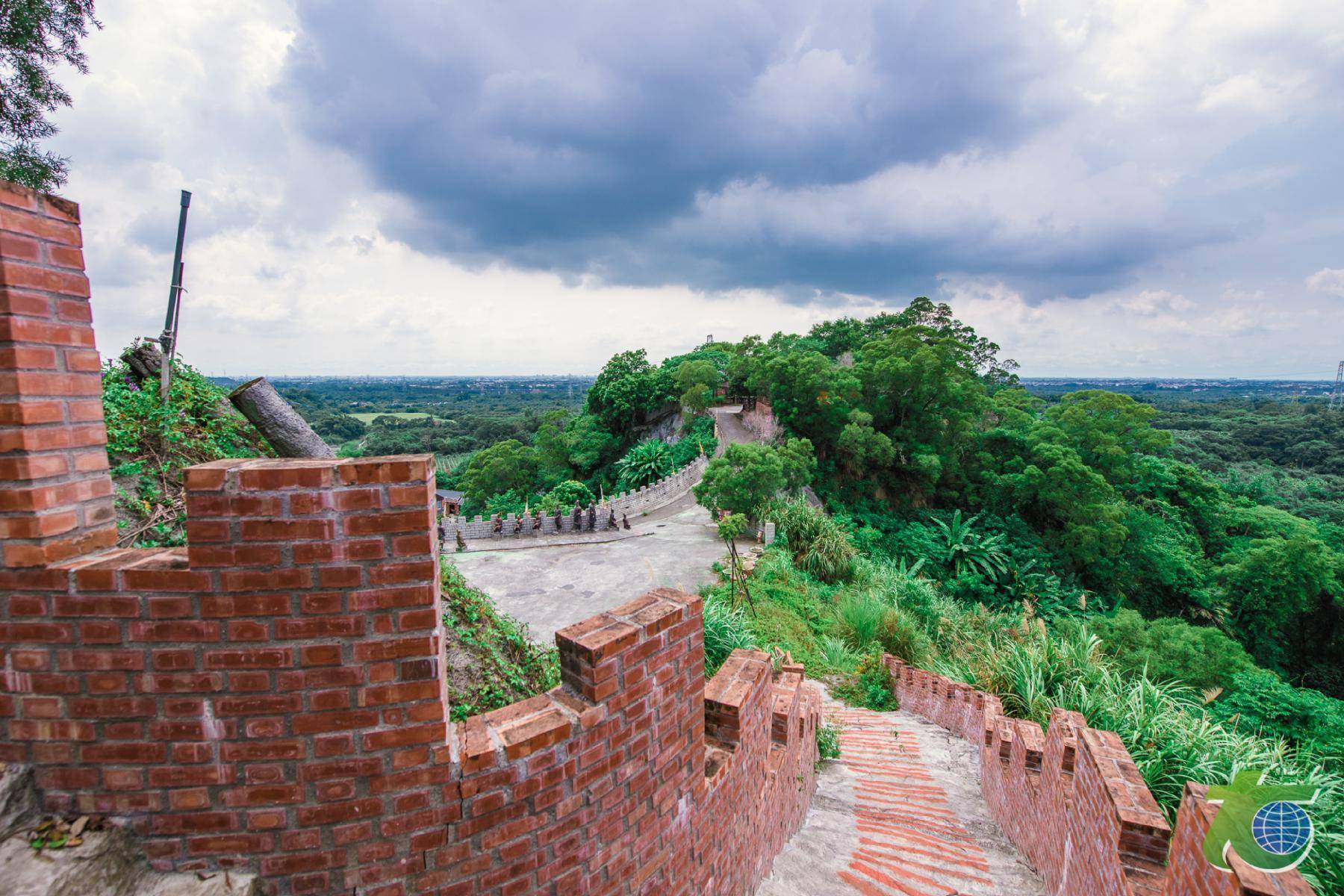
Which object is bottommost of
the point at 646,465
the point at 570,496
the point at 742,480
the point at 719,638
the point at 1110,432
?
the point at 570,496

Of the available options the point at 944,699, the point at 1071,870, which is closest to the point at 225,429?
the point at 1071,870

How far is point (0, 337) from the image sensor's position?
5.01ft

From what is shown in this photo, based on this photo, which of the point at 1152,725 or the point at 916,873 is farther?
the point at 1152,725

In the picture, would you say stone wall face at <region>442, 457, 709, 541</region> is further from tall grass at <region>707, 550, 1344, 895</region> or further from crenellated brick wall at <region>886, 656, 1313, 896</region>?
crenellated brick wall at <region>886, 656, 1313, 896</region>

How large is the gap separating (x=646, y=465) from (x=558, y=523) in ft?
34.2

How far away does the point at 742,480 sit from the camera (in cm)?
1496

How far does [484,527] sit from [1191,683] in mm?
16312

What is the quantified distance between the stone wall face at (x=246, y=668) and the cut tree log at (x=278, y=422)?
1361mm

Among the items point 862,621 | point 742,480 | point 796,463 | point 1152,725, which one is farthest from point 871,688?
point 796,463

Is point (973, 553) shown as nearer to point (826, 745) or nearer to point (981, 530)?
point (981, 530)

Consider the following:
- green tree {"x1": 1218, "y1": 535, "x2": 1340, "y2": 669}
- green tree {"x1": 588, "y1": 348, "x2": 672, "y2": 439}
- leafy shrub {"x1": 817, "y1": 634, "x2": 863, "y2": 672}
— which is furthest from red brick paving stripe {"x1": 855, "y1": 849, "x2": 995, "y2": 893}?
green tree {"x1": 588, "y1": 348, "x2": 672, "y2": 439}

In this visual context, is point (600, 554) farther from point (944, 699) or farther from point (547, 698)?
point (547, 698)

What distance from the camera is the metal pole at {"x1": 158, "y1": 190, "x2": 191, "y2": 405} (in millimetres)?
2502

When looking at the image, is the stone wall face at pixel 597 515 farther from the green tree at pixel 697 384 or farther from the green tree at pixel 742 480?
the green tree at pixel 697 384
